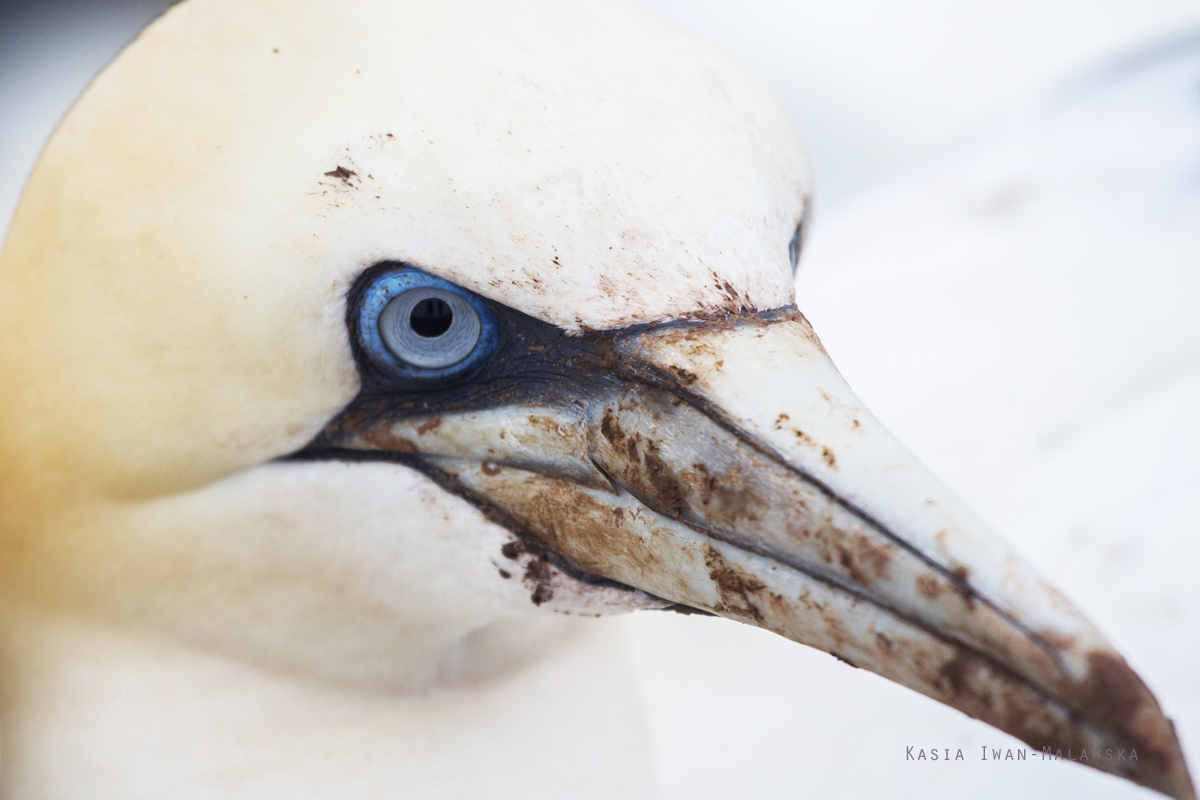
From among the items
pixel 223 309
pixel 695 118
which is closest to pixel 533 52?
pixel 695 118

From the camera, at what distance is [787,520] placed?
1.35 m

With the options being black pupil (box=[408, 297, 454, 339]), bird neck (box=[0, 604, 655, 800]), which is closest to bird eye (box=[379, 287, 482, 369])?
black pupil (box=[408, 297, 454, 339])

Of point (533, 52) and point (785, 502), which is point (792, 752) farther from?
point (533, 52)

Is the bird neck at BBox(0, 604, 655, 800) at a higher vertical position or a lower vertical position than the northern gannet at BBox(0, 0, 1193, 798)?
lower

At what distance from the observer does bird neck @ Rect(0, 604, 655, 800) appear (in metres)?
1.83

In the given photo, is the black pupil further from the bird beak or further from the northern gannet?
the bird beak

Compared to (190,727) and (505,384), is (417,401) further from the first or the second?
(190,727)

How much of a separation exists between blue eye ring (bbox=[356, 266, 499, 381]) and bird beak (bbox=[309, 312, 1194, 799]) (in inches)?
2.9

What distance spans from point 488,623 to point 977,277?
10.8 ft

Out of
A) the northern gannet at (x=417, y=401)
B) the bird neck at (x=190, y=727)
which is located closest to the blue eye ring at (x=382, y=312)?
the northern gannet at (x=417, y=401)

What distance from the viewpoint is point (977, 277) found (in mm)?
4594

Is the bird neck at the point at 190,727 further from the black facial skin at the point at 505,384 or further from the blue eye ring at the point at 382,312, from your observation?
the blue eye ring at the point at 382,312

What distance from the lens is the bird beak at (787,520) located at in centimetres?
119

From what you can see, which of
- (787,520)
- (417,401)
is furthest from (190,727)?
(787,520)
